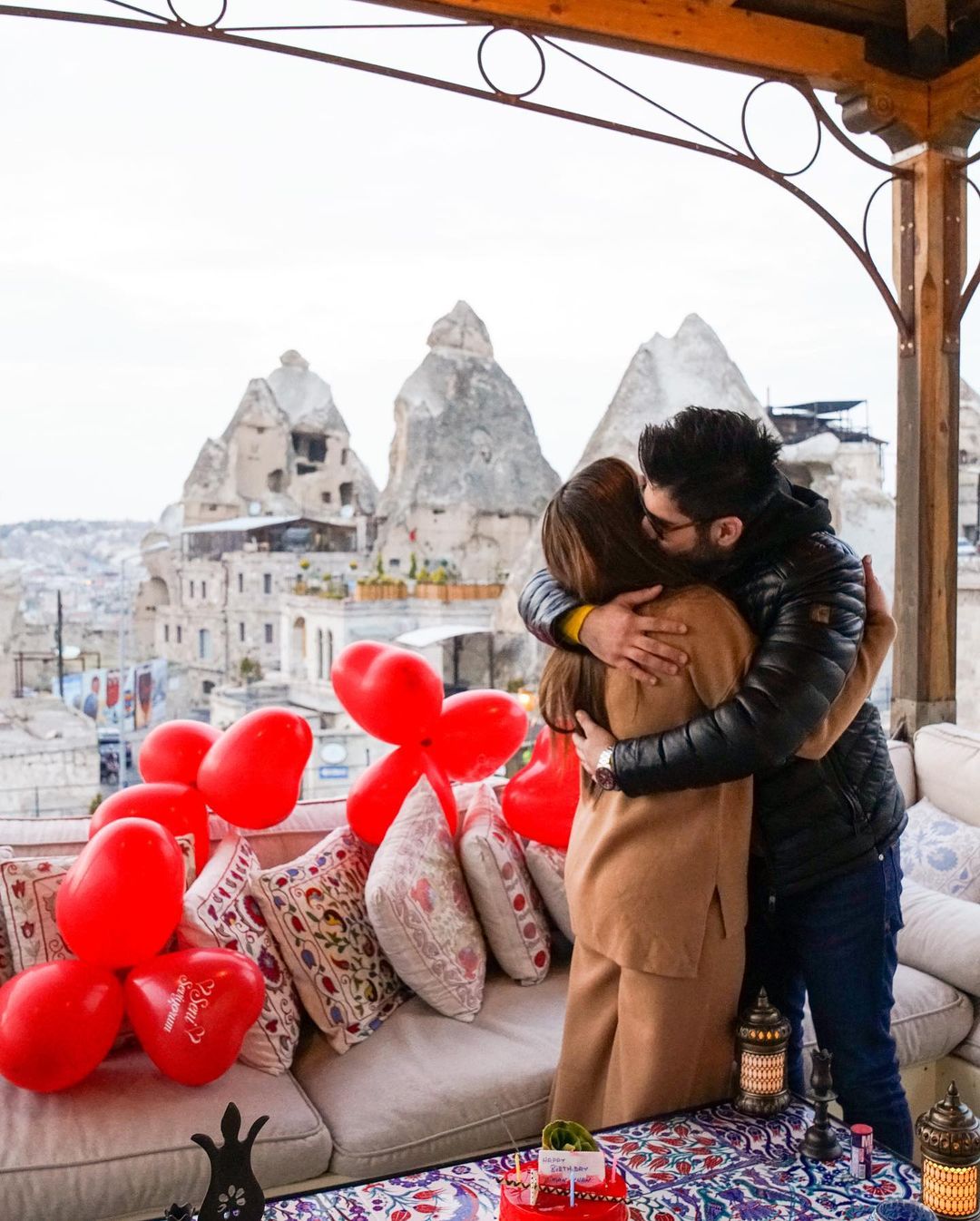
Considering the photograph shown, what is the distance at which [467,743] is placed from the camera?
2.70m

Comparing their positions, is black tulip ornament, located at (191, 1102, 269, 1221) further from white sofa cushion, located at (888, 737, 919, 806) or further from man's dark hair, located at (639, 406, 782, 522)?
white sofa cushion, located at (888, 737, 919, 806)

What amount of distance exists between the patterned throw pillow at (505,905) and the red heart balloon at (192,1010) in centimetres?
66

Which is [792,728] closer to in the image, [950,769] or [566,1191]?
[566,1191]

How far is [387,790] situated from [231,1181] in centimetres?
131

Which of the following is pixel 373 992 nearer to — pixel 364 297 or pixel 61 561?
pixel 61 561

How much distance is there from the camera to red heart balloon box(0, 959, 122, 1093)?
1.84m

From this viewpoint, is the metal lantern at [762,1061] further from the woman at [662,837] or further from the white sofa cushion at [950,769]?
the white sofa cushion at [950,769]

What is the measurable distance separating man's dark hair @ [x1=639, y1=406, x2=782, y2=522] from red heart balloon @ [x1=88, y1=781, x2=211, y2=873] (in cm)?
126

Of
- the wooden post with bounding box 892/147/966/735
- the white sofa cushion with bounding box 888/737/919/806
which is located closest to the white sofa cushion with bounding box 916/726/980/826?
the white sofa cushion with bounding box 888/737/919/806

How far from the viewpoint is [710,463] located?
1.59 metres

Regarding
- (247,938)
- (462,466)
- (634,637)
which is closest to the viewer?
(634,637)

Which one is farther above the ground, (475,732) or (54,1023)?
(475,732)

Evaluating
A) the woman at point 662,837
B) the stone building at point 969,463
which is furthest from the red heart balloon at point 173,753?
the stone building at point 969,463

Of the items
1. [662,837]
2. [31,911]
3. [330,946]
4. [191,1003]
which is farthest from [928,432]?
[31,911]
